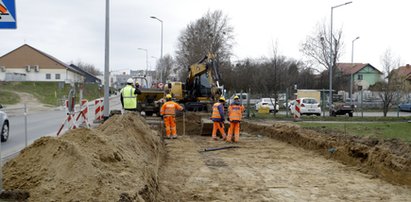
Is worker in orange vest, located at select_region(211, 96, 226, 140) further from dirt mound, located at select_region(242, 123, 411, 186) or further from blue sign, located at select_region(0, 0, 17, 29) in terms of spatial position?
blue sign, located at select_region(0, 0, 17, 29)

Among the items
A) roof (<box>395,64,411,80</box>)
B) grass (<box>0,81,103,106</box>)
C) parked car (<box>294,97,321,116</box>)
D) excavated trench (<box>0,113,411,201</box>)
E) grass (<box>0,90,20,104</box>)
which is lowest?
excavated trench (<box>0,113,411,201</box>)

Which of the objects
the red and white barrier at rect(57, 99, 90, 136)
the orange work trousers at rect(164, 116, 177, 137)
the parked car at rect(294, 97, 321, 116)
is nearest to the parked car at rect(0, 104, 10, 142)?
the red and white barrier at rect(57, 99, 90, 136)

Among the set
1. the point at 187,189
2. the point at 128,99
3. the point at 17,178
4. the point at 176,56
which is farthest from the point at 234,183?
the point at 176,56

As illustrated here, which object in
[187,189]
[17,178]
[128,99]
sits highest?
[128,99]

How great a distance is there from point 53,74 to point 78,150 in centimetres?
8279

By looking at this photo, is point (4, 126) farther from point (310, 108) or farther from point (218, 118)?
point (310, 108)

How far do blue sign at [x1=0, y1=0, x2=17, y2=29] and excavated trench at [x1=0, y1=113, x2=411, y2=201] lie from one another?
1.85 m

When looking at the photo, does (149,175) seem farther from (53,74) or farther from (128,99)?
(53,74)

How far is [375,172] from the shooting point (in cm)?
1019

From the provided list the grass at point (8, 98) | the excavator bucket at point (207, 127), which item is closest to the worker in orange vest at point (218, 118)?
the excavator bucket at point (207, 127)

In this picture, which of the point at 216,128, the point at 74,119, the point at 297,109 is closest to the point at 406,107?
the point at 297,109

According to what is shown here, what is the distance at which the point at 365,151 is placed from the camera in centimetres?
1135

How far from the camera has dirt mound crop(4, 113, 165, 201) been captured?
5.17 metres

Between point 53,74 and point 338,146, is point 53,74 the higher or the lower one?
the higher one
